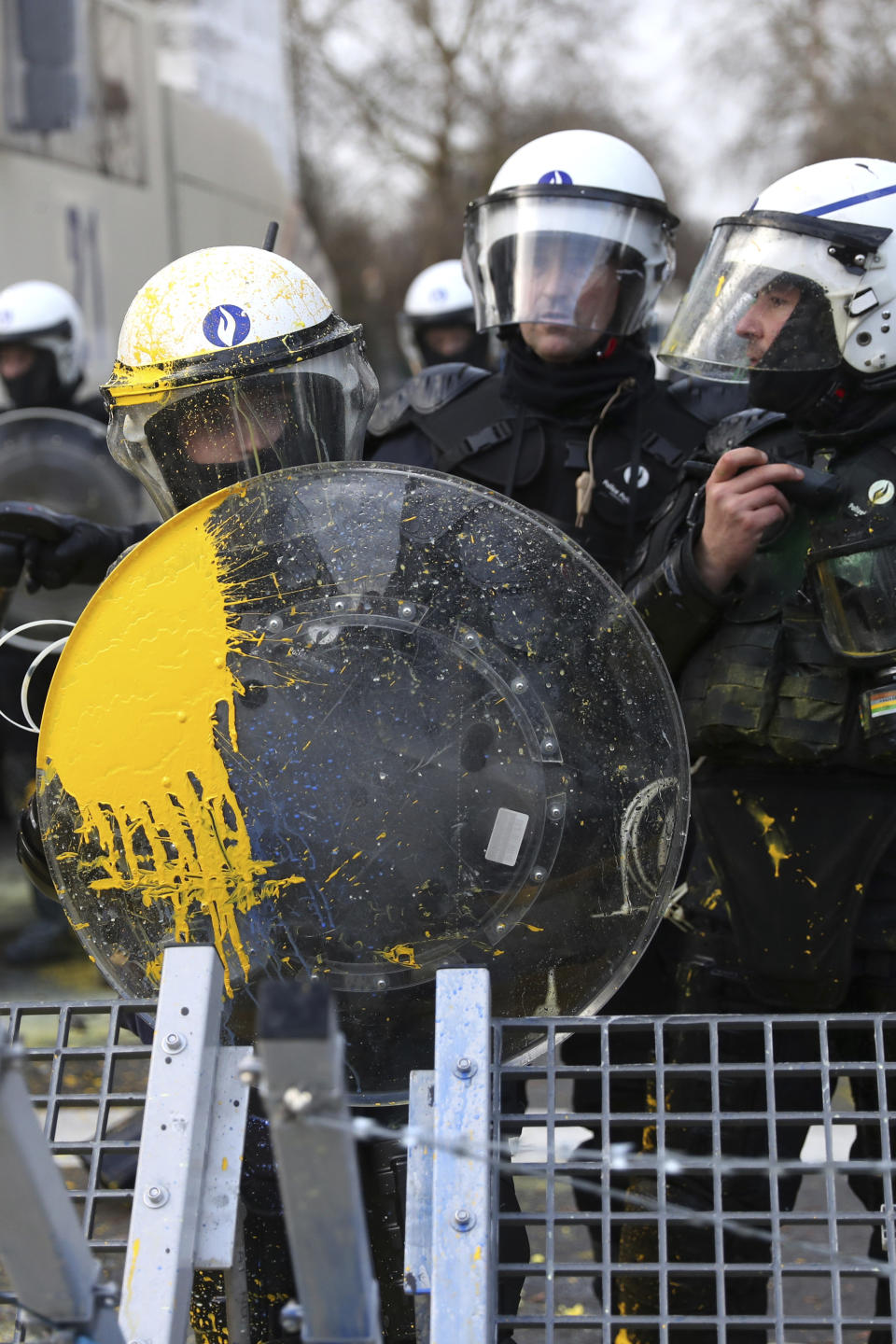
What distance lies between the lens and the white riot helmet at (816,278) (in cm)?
245

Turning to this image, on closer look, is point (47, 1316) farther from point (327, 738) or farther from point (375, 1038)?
point (327, 738)

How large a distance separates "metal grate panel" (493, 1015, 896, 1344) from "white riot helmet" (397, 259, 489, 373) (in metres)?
3.85

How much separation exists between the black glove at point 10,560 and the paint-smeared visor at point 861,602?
155 centimetres

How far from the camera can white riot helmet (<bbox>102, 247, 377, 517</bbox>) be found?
7.21 ft

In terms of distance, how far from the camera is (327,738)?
1.83 m

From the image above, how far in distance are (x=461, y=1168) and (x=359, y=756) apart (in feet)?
1.59

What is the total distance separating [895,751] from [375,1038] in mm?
999

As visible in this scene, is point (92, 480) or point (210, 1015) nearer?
point (210, 1015)

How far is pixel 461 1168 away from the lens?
1.62 m

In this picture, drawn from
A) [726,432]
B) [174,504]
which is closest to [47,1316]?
[174,504]

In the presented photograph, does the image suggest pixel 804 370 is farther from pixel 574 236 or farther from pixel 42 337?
pixel 42 337

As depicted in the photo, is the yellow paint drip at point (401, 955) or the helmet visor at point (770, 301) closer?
the yellow paint drip at point (401, 955)

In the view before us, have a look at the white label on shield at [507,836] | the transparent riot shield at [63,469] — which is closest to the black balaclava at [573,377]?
the white label on shield at [507,836]

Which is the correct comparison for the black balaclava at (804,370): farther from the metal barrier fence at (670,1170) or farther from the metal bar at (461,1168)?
the metal bar at (461,1168)
